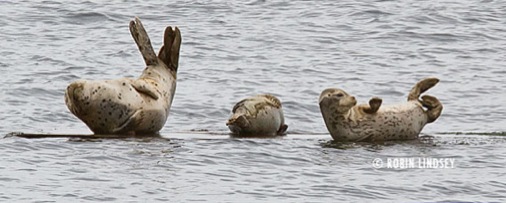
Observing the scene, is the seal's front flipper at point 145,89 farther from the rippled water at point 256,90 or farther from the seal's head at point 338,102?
the seal's head at point 338,102

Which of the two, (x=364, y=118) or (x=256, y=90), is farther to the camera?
(x=256, y=90)

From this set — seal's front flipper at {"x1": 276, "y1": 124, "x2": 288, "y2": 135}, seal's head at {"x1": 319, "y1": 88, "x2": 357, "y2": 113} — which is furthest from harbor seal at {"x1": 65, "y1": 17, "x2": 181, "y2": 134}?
seal's head at {"x1": 319, "y1": 88, "x2": 357, "y2": 113}

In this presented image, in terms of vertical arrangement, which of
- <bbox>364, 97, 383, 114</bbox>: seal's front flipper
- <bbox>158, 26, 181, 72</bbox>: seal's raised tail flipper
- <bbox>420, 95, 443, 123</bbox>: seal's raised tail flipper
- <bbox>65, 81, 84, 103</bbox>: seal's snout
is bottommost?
<bbox>420, 95, 443, 123</bbox>: seal's raised tail flipper

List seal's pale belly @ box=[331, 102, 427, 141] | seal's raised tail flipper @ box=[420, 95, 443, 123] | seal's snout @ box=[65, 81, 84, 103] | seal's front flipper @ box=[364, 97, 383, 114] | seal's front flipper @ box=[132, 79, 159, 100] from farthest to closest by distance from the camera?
seal's raised tail flipper @ box=[420, 95, 443, 123]
seal's front flipper @ box=[132, 79, 159, 100]
seal's pale belly @ box=[331, 102, 427, 141]
seal's front flipper @ box=[364, 97, 383, 114]
seal's snout @ box=[65, 81, 84, 103]

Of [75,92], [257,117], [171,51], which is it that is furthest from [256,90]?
[75,92]

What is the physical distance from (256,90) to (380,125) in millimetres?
4884

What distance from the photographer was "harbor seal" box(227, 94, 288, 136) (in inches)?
411

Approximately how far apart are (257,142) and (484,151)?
1590 mm

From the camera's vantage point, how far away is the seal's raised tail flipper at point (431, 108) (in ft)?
34.6

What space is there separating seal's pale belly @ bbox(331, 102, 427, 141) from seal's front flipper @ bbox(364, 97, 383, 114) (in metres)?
0.04

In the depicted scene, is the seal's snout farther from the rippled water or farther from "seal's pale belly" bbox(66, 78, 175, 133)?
the rippled water

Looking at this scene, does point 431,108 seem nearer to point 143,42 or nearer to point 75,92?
point 143,42

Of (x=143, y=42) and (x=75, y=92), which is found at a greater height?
(x=143, y=42)

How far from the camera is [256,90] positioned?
14984 mm
